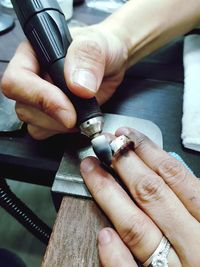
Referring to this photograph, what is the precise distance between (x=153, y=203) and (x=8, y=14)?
0.62 meters

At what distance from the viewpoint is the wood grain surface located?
366mm

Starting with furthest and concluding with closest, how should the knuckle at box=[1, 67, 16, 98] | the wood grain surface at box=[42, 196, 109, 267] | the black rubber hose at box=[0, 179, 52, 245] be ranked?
the black rubber hose at box=[0, 179, 52, 245] → the knuckle at box=[1, 67, 16, 98] → the wood grain surface at box=[42, 196, 109, 267]

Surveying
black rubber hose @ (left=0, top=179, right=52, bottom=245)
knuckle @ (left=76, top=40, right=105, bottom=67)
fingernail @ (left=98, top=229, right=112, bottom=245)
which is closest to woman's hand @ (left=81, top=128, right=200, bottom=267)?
fingernail @ (left=98, top=229, right=112, bottom=245)

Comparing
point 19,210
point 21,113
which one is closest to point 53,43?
point 21,113

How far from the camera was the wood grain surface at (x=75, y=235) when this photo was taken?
1.20 feet

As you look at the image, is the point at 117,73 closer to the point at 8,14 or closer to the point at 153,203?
the point at 153,203

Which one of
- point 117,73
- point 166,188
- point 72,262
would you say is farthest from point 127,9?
point 72,262

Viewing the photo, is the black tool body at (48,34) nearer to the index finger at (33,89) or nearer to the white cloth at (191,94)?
the index finger at (33,89)

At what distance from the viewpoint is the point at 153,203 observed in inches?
16.6

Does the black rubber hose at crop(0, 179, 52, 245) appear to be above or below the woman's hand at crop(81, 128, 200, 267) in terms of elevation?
below

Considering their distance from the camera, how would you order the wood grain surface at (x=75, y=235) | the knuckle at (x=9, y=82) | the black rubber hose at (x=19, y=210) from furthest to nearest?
the black rubber hose at (x=19, y=210)
the knuckle at (x=9, y=82)
the wood grain surface at (x=75, y=235)

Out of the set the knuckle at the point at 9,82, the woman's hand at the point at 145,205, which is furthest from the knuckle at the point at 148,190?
the knuckle at the point at 9,82

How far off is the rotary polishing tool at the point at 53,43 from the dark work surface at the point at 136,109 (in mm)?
98

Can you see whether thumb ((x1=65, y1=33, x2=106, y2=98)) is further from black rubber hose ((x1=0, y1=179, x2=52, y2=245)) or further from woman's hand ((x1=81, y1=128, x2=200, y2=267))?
black rubber hose ((x1=0, y1=179, x2=52, y2=245))
